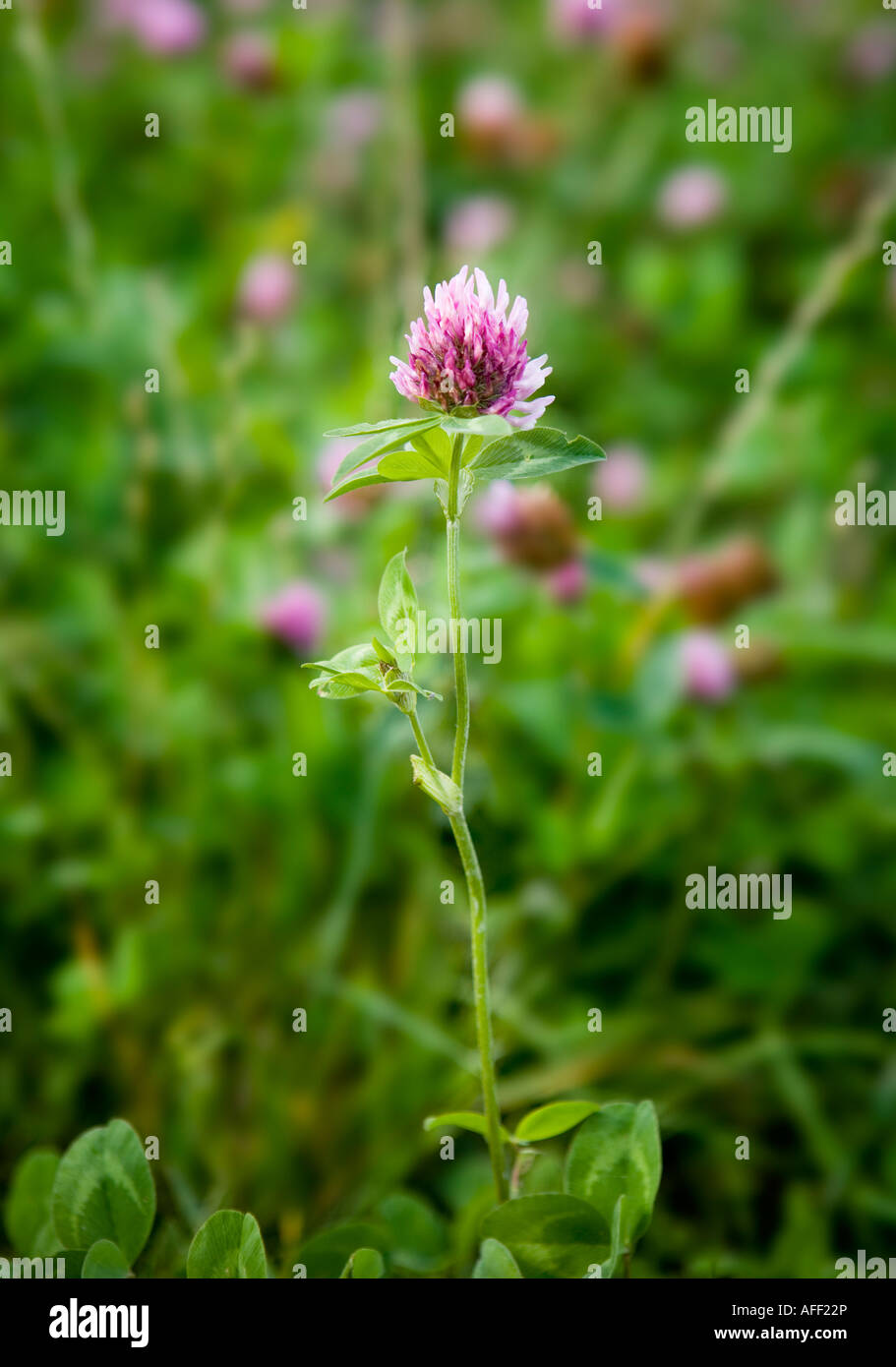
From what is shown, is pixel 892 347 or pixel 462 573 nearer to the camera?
pixel 462 573

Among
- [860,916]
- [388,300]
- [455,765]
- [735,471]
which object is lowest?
[860,916]

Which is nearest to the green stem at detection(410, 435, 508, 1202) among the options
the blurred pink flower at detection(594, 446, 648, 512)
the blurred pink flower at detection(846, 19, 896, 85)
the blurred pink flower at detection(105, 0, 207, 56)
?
the blurred pink flower at detection(594, 446, 648, 512)

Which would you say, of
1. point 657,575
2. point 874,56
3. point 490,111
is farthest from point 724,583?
point 874,56

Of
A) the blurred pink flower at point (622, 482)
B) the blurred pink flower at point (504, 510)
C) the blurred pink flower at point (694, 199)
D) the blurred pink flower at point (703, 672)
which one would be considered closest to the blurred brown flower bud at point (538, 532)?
the blurred pink flower at point (504, 510)

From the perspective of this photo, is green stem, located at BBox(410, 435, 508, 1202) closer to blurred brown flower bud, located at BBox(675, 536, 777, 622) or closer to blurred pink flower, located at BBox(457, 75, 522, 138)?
blurred brown flower bud, located at BBox(675, 536, 777, 622)

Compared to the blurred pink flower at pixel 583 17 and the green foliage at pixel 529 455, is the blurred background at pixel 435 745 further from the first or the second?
the green foliage at pixel 529 455
